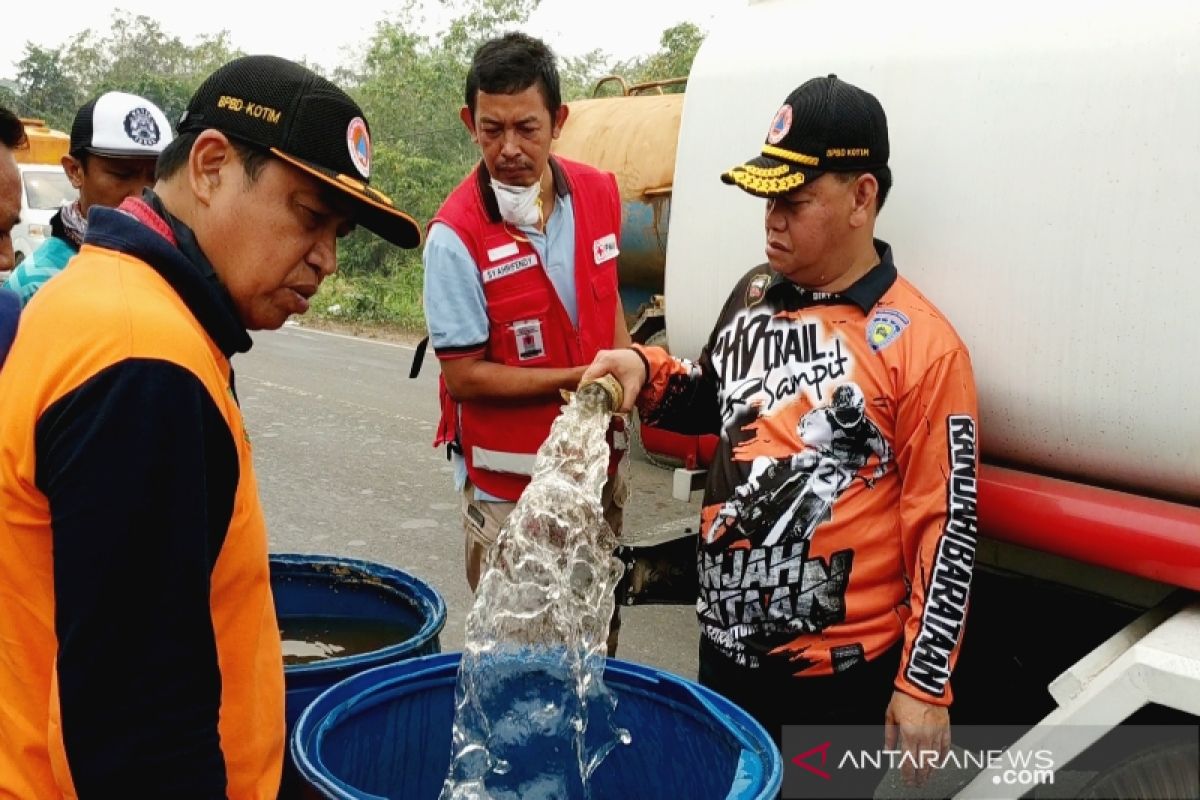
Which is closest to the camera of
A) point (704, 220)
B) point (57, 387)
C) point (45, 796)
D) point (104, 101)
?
point (57, 387)

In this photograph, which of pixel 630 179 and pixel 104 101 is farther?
pixel 630 179

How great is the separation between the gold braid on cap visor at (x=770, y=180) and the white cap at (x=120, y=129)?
170cm

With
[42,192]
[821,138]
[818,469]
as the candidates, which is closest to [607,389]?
[818,469]

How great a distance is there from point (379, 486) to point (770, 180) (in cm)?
424

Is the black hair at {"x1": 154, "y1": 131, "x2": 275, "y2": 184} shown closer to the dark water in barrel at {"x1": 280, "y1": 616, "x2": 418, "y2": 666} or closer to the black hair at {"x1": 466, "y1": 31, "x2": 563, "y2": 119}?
the dark water in barrel at {"x1": 280, "y1": 616, "x2": 418, "y2": 666}

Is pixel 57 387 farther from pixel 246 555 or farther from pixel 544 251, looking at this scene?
pixel 544 251

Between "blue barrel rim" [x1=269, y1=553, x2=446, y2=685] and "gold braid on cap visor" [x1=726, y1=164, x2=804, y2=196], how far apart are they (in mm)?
956

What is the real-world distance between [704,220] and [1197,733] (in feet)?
4.56

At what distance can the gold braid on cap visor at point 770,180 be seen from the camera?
1.96 m

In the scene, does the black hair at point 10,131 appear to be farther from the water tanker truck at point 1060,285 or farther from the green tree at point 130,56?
the green tree at point 130,56

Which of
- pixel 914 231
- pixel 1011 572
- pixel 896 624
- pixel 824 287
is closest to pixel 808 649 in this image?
pixel 896 624

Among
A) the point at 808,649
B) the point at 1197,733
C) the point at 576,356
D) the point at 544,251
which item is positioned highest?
the point at 544,251

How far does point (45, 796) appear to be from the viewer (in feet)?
3.92

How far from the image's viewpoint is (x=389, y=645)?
7.22 ft
